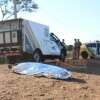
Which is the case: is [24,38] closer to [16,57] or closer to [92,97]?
[16,57]

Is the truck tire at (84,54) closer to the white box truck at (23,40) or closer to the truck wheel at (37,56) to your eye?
the white box truck at (23,40)

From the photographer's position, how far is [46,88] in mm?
13508

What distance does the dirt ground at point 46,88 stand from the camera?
12.4 m

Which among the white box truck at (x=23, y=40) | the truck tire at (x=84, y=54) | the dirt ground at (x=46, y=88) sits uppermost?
the white box truck at (x=23, y=40)

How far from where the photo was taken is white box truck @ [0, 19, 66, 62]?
22.4 meters

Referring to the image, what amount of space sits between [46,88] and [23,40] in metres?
9.15

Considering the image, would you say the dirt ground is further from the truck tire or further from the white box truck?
the truck tire

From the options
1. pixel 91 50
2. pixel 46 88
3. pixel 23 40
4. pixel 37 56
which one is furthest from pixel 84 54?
pixel 46 88

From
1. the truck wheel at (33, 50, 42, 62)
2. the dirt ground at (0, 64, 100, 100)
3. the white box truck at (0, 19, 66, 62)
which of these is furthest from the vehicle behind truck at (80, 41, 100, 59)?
the dirt ground at (0, 64, 100, 100)

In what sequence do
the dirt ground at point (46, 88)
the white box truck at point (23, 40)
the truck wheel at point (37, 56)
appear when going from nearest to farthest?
the dirt ground at point (46, 88), the white box truck at point (23, 40), the truck wheel at point (37, 56)

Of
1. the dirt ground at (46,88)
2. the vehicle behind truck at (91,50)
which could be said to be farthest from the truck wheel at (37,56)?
the dirt ground at (46,88)

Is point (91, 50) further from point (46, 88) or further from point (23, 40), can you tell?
point (46, 88)

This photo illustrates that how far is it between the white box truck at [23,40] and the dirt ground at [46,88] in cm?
635

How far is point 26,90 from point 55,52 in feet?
39.5
